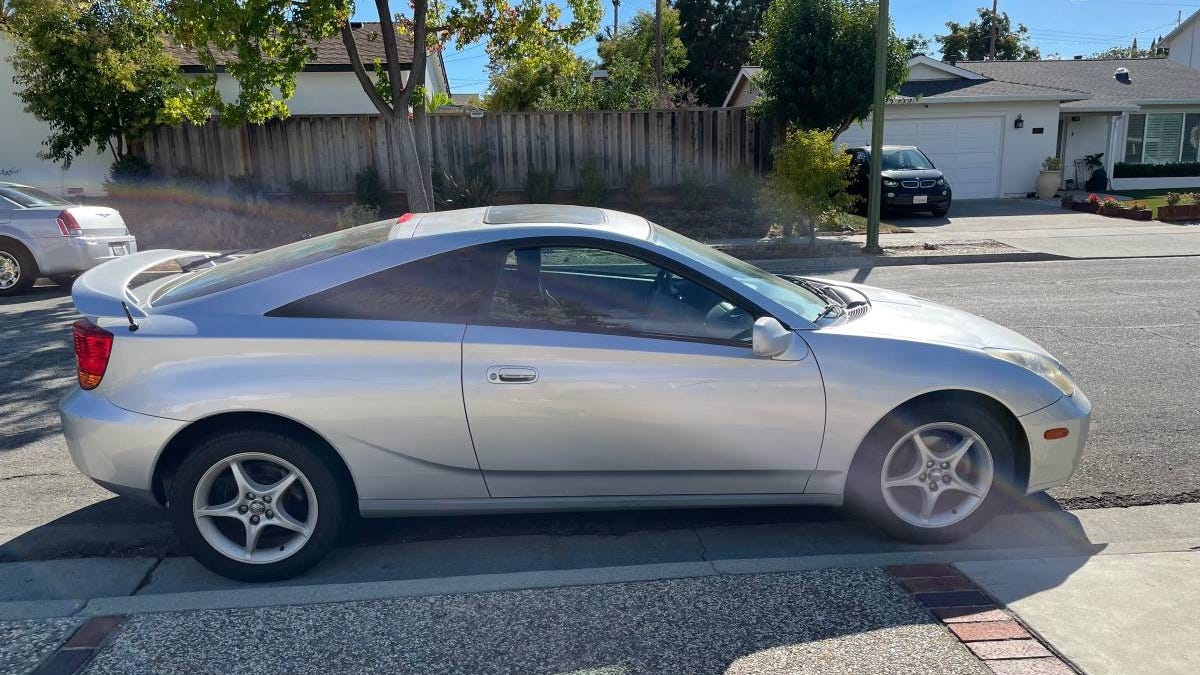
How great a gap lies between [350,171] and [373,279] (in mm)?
14904

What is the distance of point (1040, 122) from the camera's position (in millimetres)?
24078

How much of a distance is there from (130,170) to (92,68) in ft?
6.52

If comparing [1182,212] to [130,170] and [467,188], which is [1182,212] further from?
[130,170]

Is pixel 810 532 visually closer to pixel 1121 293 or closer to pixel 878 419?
→ pixel 878 419

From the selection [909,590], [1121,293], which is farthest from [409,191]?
[909,590]

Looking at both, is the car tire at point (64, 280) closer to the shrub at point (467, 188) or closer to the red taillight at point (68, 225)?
the red taillight at point (68, 225)

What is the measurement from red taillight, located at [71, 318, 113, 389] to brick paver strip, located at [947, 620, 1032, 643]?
3.49m

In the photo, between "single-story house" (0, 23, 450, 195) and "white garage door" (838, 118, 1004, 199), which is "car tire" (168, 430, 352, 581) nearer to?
"single-story house" (0, 23, 450, 195)

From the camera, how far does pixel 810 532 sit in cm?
433

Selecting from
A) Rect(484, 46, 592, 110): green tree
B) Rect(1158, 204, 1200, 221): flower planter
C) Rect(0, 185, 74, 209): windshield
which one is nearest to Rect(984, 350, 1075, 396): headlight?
Rect(0, 185, 74, 209): windshield

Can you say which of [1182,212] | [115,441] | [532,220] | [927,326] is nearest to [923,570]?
[927,326]

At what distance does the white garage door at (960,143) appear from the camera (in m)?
23.5

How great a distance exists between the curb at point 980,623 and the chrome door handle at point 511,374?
1.69m

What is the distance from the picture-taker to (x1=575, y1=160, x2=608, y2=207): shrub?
17406 mm
